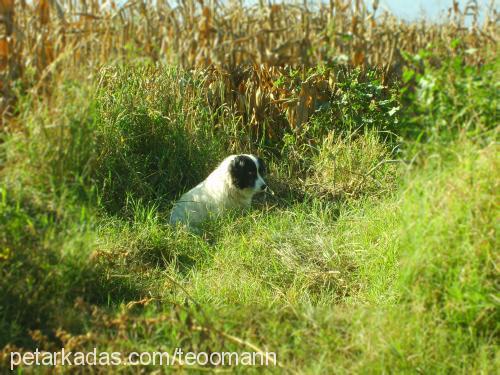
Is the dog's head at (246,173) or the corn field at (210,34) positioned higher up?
the corn field at (210,34)

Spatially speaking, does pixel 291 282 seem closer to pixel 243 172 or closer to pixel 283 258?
pixel 283 258

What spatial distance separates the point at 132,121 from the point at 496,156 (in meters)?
4.32

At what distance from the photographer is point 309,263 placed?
16.1 feet

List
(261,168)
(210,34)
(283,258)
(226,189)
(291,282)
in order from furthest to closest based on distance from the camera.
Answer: (261,168)
(226,189)
(283,258)
(291,282)
(210,34)

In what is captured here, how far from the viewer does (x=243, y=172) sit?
6.46 metres

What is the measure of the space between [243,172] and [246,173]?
4 cm

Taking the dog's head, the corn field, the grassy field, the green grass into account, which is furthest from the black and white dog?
the corn field

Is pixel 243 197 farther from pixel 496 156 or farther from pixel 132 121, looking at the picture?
pixel 496 156

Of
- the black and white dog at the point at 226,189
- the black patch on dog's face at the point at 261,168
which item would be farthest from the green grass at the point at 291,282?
the black patch on dog's face at the point at 261,168

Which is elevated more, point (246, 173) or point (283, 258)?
point (246, 173)

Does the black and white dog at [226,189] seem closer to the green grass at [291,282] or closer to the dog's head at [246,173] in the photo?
the dog's head at [246,173]

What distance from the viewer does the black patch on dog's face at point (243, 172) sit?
643cm

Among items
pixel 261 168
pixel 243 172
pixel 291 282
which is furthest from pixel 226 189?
pixel 291 282

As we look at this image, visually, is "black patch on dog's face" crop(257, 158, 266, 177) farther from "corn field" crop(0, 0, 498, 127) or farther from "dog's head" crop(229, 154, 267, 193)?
"corn field" crop(0, 0, 498, 127)
